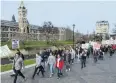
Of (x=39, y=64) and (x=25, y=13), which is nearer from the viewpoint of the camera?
(x=39, y=64)

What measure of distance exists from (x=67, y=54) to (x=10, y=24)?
13369 centimetres

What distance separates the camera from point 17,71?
14.5 m

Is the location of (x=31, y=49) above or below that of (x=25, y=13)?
below

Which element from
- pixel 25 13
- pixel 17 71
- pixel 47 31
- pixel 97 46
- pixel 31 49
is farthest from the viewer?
pixel 25 13

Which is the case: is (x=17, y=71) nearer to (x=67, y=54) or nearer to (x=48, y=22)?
(x=67, y=54)

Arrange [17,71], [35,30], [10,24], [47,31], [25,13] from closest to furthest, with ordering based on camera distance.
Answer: [17,71], [47,31], [25,13], [10,24], [35,30]

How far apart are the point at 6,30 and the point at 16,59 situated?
132736 mm

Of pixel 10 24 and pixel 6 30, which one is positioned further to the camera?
pixel 10 24

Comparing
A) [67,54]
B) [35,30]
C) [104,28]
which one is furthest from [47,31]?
[67,54]

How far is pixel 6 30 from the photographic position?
145 m

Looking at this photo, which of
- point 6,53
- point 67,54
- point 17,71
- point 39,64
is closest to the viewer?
point 17,71

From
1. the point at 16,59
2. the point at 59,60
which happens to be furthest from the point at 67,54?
the point at 16,59

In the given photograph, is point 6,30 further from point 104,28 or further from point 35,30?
point 104,28

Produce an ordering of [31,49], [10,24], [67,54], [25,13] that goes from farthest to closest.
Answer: [10,24]
[25,13]
[31,49]
[67,54]
